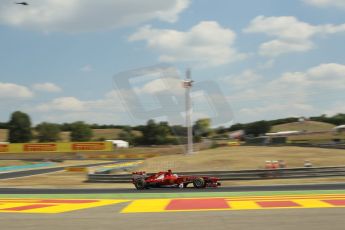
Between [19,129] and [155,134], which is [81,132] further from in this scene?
[155,134]

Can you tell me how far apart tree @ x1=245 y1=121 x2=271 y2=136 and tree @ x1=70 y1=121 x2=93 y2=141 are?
159 feet

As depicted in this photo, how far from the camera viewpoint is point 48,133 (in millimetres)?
131500

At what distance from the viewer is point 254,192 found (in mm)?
15320

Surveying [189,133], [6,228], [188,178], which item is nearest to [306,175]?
[188,178]

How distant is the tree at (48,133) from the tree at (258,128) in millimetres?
57416

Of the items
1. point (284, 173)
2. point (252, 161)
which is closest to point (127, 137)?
point (252, 161)

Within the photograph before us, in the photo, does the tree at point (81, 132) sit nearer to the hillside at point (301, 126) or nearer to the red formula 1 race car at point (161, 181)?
the hillside at point (301, 126)

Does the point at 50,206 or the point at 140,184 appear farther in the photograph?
the point at 140,184

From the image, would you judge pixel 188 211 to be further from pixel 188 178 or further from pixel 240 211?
pixel 188 178

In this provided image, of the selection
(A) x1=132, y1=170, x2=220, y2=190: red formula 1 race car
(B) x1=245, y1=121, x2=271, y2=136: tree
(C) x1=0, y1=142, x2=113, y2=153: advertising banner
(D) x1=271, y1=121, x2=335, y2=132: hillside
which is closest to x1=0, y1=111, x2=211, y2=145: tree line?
(B) x1=245, y1=121, x2=271, y2=136: tree

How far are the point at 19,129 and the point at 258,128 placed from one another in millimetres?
71478

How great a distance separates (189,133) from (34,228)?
2986 centimetres

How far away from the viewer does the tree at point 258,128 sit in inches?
5438

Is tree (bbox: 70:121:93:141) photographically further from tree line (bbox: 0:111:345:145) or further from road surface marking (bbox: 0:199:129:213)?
road surface marking (bbox: 0:199:129:213)
